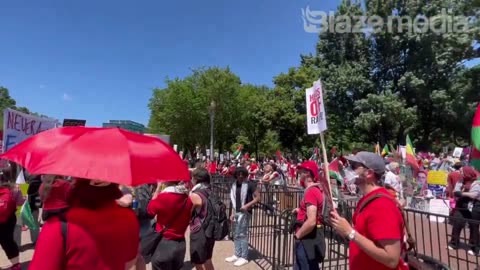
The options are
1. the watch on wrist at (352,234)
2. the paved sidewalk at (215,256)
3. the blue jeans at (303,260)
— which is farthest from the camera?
the paved sidewalk at (215,256)

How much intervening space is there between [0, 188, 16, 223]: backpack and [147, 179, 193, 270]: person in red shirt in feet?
9.11

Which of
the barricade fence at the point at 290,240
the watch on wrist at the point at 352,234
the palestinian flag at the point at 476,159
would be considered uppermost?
the palestinian flag at the point at 476,159

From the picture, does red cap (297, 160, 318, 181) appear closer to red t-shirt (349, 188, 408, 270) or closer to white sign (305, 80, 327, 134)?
white sign (305, 80, 327, 134)

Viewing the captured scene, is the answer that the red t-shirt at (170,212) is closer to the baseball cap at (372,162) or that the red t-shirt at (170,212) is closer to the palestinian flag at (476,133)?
the baseball cap at (372,162)

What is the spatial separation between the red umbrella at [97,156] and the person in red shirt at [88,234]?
173 millimetres

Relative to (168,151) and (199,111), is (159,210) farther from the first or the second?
(199,111)

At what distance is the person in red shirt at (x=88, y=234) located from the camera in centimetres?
181

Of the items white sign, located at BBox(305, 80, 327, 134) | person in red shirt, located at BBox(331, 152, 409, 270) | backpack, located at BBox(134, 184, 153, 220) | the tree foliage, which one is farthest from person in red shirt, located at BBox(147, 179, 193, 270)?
the tree foliage

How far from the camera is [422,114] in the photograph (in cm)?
3056

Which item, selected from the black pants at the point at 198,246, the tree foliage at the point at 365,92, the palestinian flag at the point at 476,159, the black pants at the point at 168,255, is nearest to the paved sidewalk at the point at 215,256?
the black pants at the point at 198,246

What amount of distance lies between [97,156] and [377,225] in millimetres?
1814

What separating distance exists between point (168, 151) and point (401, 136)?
101 ft

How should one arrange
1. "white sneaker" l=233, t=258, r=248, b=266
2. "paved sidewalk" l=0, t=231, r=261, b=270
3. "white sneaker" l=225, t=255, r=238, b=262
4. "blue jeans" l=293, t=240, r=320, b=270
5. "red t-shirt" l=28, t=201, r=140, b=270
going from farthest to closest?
"white sneaker" l=225, t=255, r=238, b=262 → "white sneaker" l=233, t=258, r=248, b=266 → "paved sidewalk" l=0, t=231, r=261, b=270 → "blue jeans" l=293, t=240, r=320, b=270 → "red t-shirt" l=28, t=201, r=140, b=270

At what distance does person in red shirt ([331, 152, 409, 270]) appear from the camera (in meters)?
2.40
